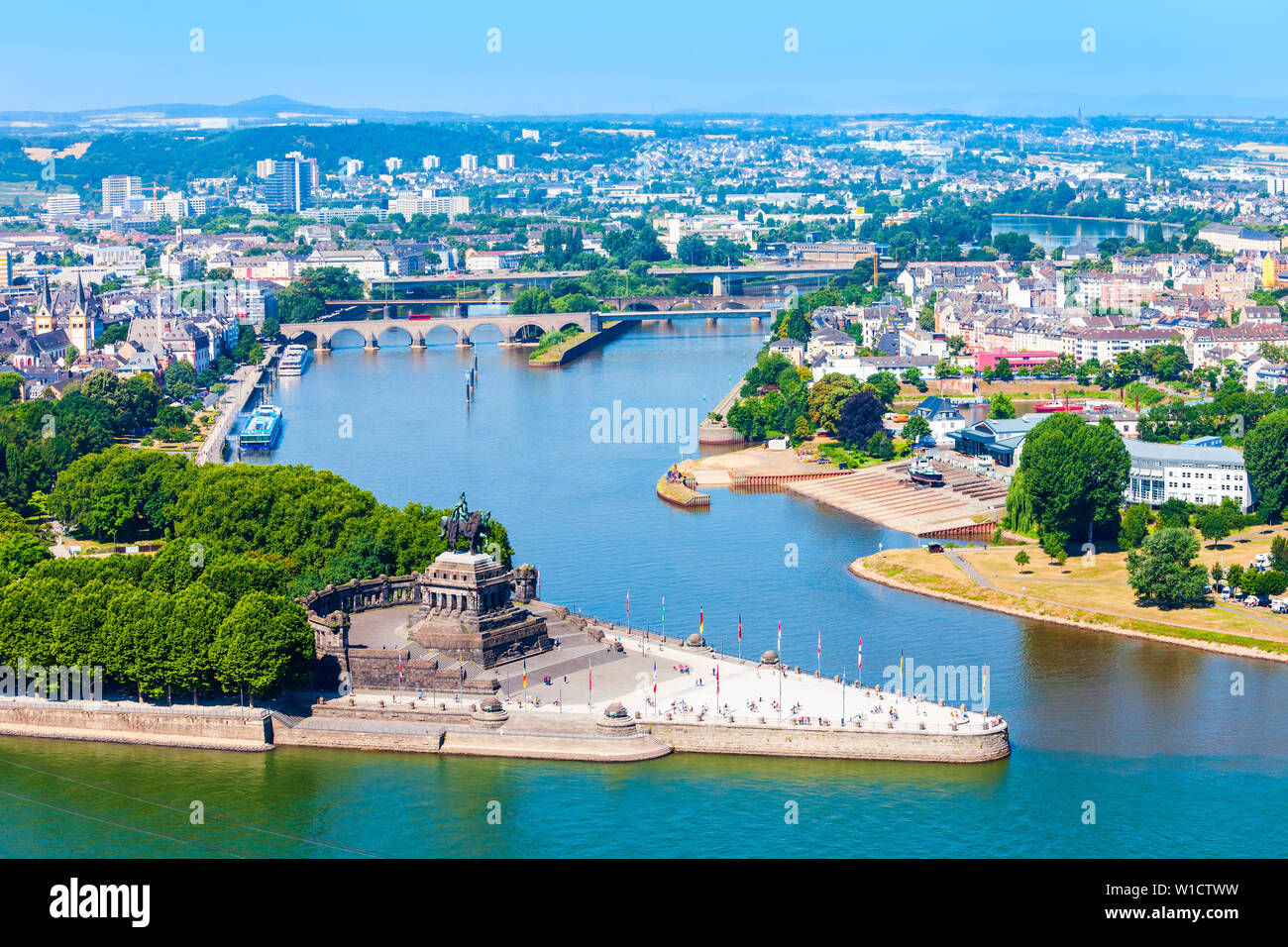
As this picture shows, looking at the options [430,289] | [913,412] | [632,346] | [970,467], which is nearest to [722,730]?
[970,467]

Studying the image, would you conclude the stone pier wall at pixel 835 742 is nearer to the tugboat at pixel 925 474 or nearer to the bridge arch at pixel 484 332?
the tugboat at pixel 925 474

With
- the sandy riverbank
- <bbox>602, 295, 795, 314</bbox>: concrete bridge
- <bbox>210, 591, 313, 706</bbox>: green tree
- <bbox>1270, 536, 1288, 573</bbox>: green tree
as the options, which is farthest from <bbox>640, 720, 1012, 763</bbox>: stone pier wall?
<bbox>602, 295, 795, 314</bbox>: concrete bridge

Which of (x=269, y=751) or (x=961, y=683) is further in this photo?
(x=961, y=683)

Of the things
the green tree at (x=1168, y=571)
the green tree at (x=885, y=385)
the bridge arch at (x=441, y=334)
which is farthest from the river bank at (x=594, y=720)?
the bridge arch at (x=441, y=334)

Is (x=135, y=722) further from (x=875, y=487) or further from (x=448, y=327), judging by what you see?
(x=448, y=327)

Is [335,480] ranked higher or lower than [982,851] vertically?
higher

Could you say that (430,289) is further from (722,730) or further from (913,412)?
(722,730)

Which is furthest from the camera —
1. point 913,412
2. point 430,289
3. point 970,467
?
point 430,289

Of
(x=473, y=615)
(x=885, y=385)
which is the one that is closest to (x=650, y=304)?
(x=885, y=385)
